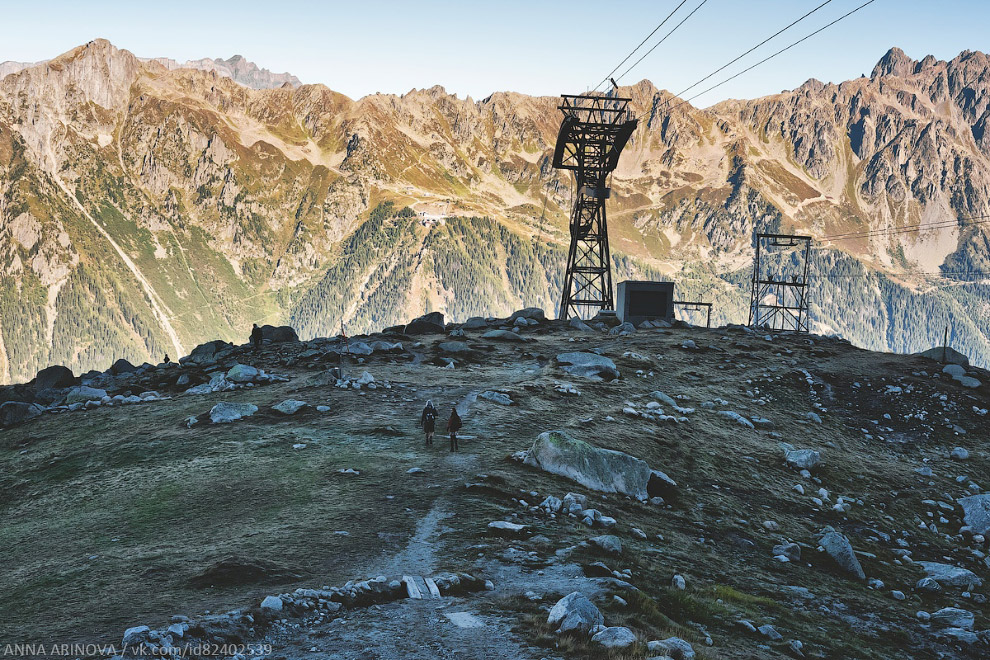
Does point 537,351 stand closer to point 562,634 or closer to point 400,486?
point 400,486

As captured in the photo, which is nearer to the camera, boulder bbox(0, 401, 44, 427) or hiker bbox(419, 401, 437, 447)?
hiker bbox(419, 401, 437, 447)

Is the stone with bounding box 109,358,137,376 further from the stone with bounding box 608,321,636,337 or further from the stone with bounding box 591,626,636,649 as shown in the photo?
the stone with bounding box 591,626,636,649

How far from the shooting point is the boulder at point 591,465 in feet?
61.1

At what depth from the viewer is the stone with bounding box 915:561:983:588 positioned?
1673 centimetres

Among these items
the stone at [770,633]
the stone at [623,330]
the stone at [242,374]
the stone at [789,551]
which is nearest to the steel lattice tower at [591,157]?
the stone at [623,330]

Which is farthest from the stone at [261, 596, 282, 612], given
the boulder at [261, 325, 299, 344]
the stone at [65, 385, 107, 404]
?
the boulder at [261, 325, 299, 344]

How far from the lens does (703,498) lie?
19750mm

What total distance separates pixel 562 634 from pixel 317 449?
12.5 m

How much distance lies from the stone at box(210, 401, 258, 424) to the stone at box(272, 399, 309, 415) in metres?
0.79

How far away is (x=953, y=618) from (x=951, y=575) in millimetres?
3824

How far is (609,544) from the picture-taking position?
45.9 feet

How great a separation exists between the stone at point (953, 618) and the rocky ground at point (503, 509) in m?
0.06

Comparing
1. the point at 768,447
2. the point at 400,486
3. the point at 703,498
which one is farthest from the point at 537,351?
the point at 400,486

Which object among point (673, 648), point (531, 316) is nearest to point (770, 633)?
point (673, 648)
